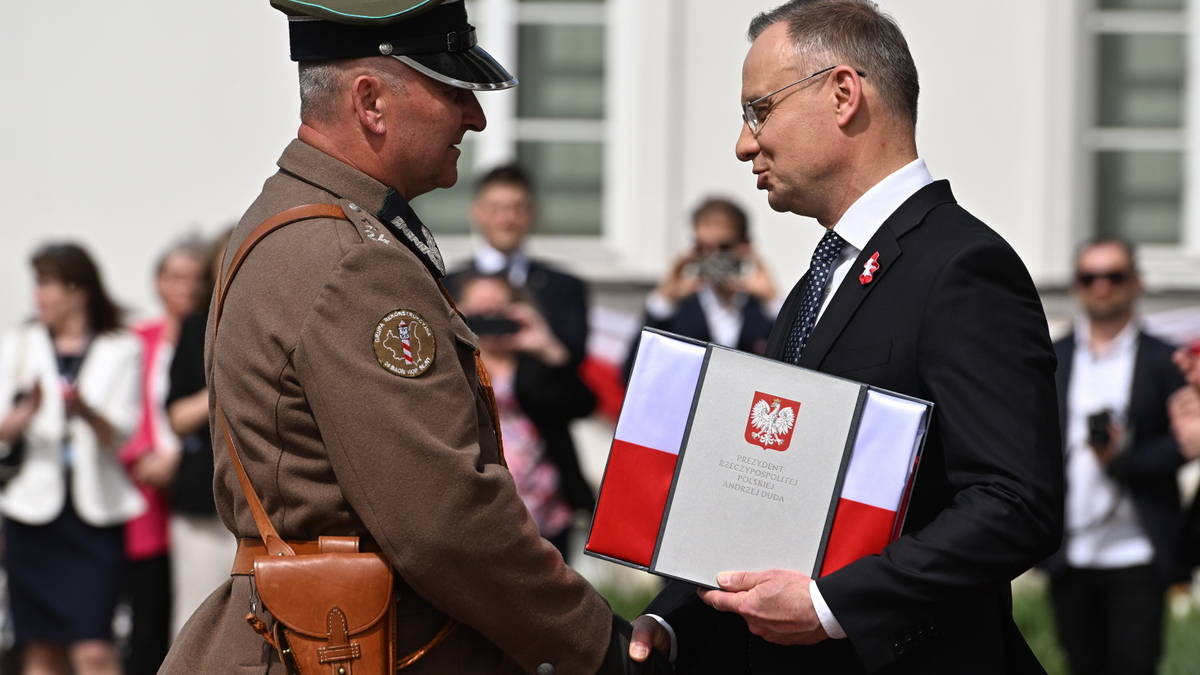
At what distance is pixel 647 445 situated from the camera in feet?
8.39

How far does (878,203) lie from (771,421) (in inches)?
19.2

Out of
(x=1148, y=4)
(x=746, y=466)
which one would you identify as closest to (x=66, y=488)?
(x=746, y=466)

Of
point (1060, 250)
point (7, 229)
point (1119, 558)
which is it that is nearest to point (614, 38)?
point (1060, 250)

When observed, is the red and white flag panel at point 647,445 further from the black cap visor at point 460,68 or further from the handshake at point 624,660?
the black cap visor at point 460,68

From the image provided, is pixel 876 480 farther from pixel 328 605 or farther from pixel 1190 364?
pixel 1190 364

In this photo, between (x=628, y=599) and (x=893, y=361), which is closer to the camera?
(x=893, y=361)

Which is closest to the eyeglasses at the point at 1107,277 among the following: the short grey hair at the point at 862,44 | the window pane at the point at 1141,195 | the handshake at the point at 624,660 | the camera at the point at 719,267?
the camera at the point at 719,267

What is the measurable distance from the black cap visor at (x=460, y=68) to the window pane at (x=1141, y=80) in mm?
6724

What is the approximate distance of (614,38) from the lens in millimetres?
8570

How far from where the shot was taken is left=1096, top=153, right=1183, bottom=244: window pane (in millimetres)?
8711

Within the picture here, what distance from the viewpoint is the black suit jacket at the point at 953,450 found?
7.90 ft

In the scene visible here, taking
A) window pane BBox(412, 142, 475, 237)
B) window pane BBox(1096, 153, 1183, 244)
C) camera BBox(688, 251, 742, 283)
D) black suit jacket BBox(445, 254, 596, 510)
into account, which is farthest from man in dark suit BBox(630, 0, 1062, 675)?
window pane BBox(1096, 153, 1183, 244)

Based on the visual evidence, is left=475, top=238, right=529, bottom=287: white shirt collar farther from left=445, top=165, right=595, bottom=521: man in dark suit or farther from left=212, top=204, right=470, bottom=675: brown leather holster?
left=212, top=204, right=470, bottom=675: brown leather holster

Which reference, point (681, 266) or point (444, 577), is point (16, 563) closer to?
point (681, 266)
